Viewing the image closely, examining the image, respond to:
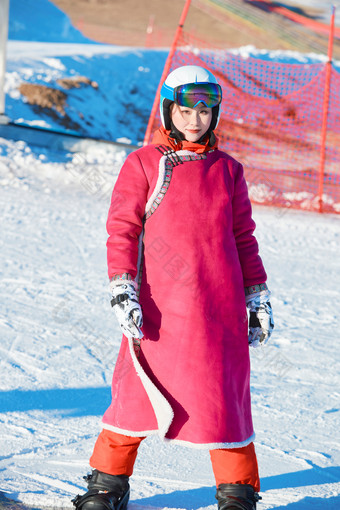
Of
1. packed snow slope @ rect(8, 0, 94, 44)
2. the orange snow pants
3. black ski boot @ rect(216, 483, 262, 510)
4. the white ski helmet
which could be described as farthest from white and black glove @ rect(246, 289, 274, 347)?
packed snow slope @ rect(8, 0, 94, 44)

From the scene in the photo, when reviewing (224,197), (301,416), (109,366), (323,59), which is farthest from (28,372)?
(323,59)

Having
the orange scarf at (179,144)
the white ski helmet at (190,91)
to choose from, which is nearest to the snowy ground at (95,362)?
the orange scarf at (179,144)

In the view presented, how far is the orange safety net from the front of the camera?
7.99 meters

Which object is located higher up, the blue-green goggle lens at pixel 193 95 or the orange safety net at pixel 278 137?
the blue-green goggle lens at pixel 193 95

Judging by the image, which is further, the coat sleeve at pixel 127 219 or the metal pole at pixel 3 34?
the metal pole at pixel 3 34

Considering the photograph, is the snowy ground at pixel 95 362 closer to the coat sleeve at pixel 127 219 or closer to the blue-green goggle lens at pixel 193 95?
the coat sleeve at pixel 127 219

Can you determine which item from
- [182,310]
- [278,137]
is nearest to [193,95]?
[182,310]

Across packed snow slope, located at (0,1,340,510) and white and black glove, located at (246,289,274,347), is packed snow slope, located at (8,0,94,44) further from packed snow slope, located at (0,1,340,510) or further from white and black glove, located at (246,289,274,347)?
white and black glove, located at (246,289,274,347)

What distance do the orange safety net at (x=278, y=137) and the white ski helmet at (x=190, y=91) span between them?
5.35 m

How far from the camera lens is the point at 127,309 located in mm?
2092

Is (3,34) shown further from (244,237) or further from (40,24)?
(40,24)

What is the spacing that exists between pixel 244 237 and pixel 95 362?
155cm

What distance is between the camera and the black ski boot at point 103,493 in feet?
7.20

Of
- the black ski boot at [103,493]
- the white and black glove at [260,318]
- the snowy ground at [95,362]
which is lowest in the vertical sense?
the snowy ground at [95,362]
